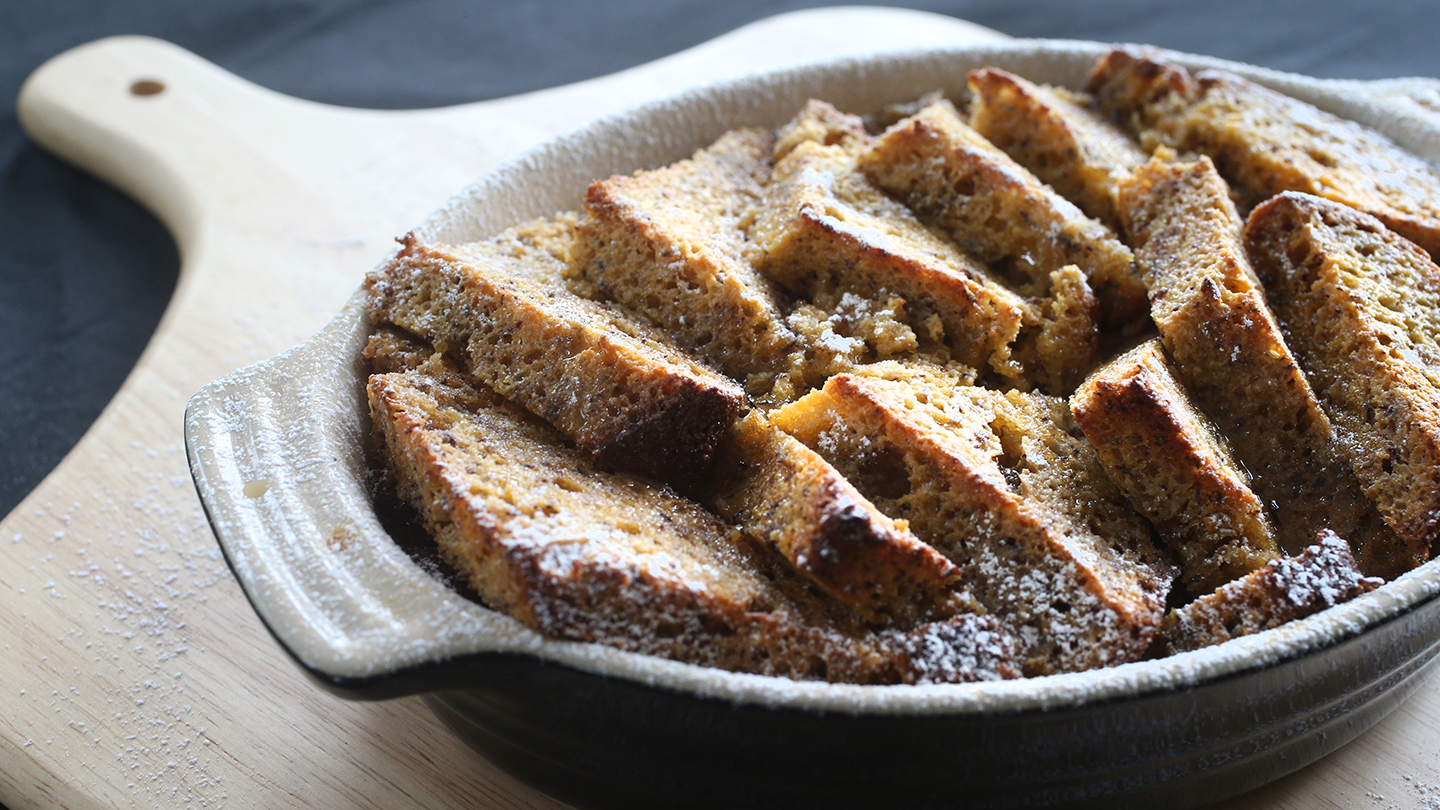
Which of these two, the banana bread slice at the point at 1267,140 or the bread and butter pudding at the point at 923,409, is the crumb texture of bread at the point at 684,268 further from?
the banana bread slice at the point at 1267,140

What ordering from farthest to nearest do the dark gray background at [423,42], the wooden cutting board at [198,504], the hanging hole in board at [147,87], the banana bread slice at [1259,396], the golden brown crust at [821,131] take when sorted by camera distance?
the dark gray background at [423,42] < the hanging hole in board at [147,87] < the golden brown crust at [821,131] < the wooden cutting board at [198,504] < the banana bread slice at [1259,396]

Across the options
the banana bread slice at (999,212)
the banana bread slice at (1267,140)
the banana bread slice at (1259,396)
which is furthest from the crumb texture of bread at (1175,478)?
the banana bread slice at (1267,140)

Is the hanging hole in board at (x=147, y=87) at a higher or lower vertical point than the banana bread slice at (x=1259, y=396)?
lower

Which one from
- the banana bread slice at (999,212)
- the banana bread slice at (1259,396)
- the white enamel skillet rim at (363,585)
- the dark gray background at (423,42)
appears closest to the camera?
the white enamel skillet rim at (363,585)

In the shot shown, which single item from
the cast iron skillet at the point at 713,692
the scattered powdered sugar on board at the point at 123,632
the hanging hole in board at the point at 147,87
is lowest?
the scattered powdered sugar on board at the point at 123,632

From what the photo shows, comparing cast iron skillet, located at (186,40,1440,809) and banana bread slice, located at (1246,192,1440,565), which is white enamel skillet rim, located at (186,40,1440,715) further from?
banana bread slice, located at (1246,192,1440,565)

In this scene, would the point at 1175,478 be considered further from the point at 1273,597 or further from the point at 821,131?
the point at 821,131

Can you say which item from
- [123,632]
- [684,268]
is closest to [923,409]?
[684,268]
